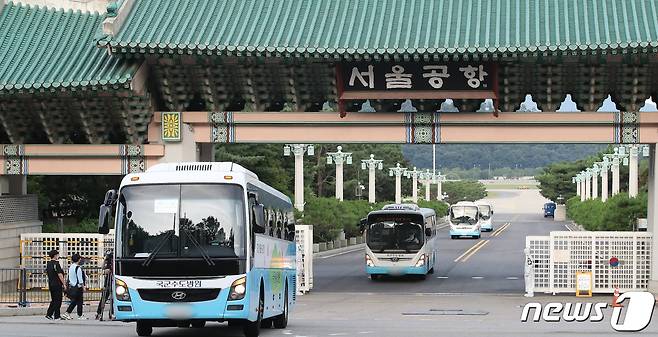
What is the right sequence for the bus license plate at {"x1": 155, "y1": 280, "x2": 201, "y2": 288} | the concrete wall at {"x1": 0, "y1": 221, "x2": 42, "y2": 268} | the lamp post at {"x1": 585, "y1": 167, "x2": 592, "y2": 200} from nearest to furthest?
the bus license plate at {"x1": 155, "y1": 280, "x2": 201, "y2": 288}, the concrete wall at {"x1": 0, "y1": 221, "x2": 42, "y2": 268}, the lamp post at {"x1": 585, "y1": 167, "x2": 592, "y2": 200}

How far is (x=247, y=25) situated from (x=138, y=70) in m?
3.13

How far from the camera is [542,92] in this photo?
3225 centimetres

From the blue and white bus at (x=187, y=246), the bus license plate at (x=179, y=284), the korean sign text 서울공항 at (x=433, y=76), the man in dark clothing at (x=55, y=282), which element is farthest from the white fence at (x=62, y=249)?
the bus license plate at (x=179, y=284)

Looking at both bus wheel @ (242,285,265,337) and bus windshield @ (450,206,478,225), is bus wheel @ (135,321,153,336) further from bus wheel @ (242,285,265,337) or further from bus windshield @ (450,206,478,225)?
bus windshield @ (450,206,478,225)

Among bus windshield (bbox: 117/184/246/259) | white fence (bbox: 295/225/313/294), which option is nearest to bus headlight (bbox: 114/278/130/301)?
bus windshield (bbox: 117/184/246/259)

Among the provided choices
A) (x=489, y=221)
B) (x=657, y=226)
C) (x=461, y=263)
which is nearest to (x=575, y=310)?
(x=657, y=226)

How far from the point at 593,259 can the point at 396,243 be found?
11.3m

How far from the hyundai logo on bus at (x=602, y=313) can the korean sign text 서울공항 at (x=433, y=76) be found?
590 centimetres

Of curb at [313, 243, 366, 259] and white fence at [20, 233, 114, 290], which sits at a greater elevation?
white fence at [20, 233, 114, 290]

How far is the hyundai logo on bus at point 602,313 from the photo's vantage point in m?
25.4

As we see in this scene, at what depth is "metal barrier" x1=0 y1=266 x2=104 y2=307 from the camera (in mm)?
31830

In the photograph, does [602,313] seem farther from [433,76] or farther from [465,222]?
[465,222]

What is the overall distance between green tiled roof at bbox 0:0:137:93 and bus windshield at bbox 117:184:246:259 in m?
11.4

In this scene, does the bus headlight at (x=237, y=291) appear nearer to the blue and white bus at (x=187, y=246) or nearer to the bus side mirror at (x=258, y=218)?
the blue and white bus at (x=187, y=246)
